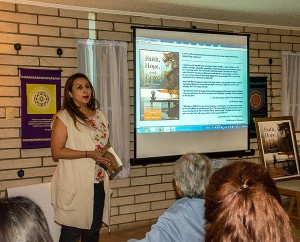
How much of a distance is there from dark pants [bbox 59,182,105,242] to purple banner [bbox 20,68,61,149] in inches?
48.7

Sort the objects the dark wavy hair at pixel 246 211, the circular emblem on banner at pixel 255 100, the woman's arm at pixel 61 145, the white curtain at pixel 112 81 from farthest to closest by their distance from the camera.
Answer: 1. the circular emblem on banner at pixel 255 100
2. the white curtain at pixel 112 81
3. the woman's arm at pixel 61 145
4. the dark wavy hair at pixel 246 211

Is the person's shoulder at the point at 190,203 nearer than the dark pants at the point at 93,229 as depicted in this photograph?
Yes

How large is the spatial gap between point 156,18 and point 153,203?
212cm

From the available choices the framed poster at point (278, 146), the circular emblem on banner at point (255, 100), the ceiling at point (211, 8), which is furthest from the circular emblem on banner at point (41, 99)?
the circular emblem on banner at point (255, 100)

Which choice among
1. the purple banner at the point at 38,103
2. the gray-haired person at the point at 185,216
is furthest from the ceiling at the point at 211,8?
the gray-haired person at the point at 185,216

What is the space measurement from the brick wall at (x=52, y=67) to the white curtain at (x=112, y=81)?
113 mm

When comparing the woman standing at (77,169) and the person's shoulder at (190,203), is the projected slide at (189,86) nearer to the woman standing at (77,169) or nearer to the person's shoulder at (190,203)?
the woman standing at (77,169)

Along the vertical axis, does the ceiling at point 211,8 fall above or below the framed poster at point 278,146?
above

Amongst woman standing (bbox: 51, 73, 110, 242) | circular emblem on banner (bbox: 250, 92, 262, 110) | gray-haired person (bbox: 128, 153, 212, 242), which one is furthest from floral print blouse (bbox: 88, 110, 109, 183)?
circular emblem on banner (bbox: 250, 92, 262, 110)

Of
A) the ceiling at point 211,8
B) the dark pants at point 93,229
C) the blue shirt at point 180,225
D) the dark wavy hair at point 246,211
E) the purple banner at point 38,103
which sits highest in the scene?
the ceiling at point 211,8

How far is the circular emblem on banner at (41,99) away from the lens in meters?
4.08

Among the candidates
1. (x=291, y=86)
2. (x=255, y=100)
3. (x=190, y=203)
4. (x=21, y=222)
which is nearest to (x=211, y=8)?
(x=255, y=100)

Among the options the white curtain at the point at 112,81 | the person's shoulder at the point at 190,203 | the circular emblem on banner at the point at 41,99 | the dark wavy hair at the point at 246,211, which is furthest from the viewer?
the white curtain at the point at 112,81

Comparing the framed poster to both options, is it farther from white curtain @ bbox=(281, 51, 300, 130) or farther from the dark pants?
the dark pants
